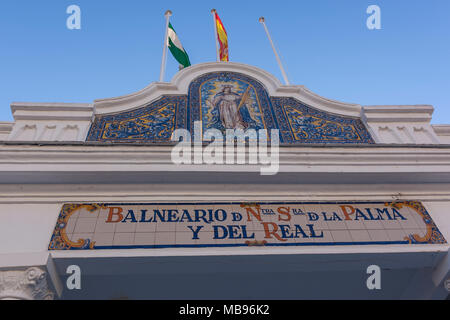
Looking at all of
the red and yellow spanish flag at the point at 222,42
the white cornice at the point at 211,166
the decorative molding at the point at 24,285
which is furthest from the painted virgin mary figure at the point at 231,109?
the decorative molding at the point at 24,285

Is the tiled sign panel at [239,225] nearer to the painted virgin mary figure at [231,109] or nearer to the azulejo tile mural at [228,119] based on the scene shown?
Result: the azulejo tile mural at [228,119]

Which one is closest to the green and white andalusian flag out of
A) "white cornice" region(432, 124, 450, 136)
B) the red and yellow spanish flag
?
the red and yellow spanish flag

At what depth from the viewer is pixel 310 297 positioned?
478 cm

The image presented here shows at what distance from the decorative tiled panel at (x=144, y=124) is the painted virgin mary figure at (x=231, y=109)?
52cm

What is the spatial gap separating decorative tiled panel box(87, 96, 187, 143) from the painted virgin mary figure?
1.69 ft

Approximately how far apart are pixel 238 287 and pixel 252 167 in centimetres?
142

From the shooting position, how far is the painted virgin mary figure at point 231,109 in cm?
537

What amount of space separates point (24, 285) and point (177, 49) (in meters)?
5.91

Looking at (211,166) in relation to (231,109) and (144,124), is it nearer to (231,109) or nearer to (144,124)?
(144,124)

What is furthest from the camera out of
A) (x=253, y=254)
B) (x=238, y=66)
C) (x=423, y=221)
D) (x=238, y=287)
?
(x=238, y=66)

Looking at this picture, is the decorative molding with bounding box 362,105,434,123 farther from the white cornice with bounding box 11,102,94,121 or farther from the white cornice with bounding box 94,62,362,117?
the white cornice with bounding box 11,102,94,121

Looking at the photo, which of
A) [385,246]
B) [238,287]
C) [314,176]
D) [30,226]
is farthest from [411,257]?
[30,226]

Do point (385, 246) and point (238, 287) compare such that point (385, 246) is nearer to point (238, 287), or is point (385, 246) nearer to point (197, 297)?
point (238, 287)

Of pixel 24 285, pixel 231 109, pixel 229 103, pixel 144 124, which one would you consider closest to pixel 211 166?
pixel 144 124
